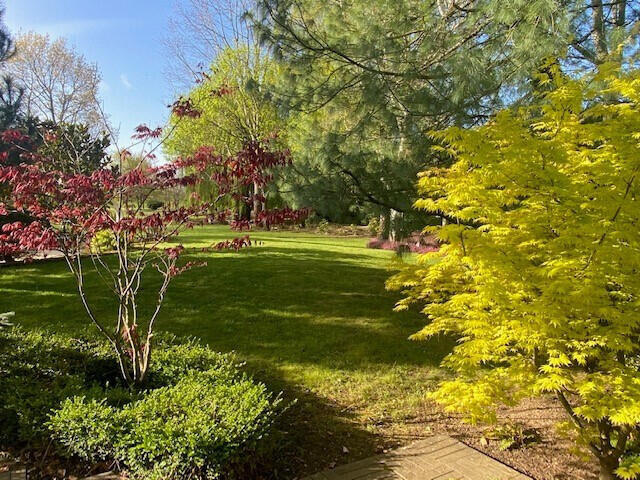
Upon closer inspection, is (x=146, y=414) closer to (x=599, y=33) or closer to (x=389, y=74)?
(x=389, y=74)

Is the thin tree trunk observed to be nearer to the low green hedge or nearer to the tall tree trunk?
the low green hedge

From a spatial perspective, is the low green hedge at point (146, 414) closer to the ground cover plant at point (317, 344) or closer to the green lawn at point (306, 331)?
the ground cover plant at point (317, 344)

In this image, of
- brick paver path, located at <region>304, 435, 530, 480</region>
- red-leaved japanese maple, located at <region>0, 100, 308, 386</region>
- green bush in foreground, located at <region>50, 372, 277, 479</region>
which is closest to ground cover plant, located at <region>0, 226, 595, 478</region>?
brick paver path, located at <region>304, 435, 530, 480</region>

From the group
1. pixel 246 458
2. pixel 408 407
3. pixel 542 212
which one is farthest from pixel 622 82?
pixel 246 458

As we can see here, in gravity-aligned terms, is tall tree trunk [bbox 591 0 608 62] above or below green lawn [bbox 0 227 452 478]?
above

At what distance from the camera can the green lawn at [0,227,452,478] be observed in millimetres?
3449

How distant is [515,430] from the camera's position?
10.7ft

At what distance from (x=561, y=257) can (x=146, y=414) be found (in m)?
2.90

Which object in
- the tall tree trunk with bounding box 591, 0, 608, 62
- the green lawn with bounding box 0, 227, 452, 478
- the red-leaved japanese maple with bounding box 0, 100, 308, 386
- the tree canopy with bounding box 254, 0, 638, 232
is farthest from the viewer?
the tall tree trunk with bounding box 591, 0, 608, 62

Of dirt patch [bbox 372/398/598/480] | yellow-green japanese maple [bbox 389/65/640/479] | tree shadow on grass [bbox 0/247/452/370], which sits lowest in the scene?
dirt patch [bbox 372/398/598/480]

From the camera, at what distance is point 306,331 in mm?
5898

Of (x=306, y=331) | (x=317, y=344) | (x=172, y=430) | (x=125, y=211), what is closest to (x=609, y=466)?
(x=172, y=430)

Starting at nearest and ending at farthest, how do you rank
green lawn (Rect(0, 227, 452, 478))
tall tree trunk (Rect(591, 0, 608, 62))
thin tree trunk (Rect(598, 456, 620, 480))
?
thin tree trunk (Rect(598, 456, 620, 480)) < green lawn (Rect(0, 227, 452, 478)) < tall tree trunk (Rect(591, 0, 608, 62))

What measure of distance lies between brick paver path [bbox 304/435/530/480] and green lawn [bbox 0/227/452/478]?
6.8 inches
